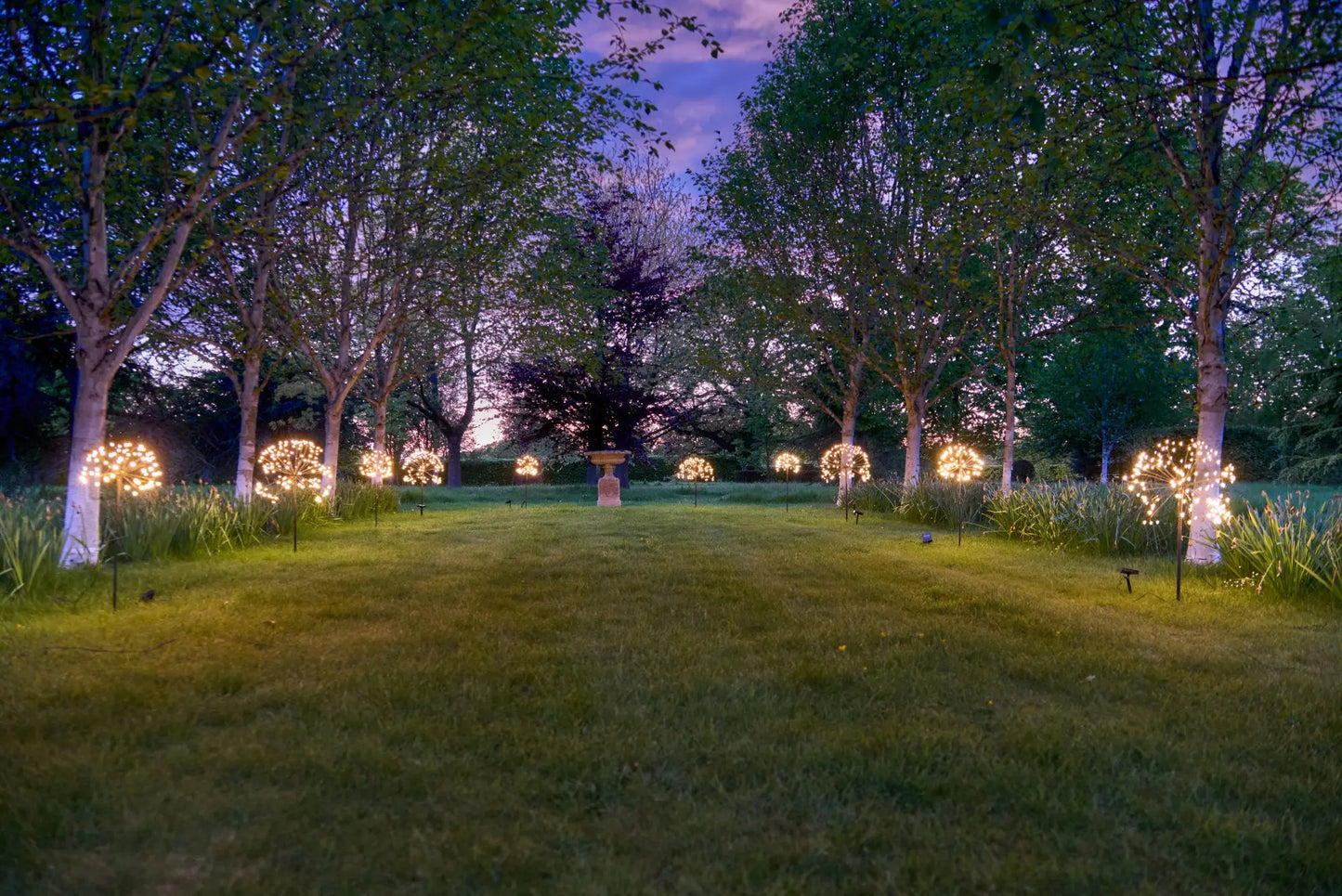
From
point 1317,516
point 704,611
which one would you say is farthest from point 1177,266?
point 704,611

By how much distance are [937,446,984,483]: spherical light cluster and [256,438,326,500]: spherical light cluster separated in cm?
1246

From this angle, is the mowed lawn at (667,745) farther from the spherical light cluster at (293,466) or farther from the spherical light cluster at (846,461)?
the spherical light cluster at (846,461)

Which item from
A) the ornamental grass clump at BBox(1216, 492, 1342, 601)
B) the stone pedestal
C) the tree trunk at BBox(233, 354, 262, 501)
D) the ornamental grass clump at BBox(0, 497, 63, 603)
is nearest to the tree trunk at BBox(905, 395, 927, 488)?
the stone pedestal

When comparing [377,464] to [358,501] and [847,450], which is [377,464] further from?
[847,450]

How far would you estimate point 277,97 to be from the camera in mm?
7305

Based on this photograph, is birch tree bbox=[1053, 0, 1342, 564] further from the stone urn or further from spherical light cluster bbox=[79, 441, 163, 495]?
the stone urn

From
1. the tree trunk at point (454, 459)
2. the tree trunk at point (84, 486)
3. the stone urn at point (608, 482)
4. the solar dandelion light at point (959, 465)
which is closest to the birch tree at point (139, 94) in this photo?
the tree trunk at point (84, 486)

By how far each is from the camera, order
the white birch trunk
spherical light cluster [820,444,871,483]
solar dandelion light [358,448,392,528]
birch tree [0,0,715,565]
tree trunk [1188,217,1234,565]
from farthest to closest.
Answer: spherical light cluster [820,444,871,483] < the white birch trunk < solar dandelion light [358,448,392,528] < tree trunk [1188,217,1234,565] < birch tree [0,0,715,565]

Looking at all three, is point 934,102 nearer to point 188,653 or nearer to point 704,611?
point 704,611

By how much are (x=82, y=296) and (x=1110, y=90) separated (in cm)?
1185

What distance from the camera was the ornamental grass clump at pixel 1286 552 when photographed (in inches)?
279

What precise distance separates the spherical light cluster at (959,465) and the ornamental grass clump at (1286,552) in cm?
713

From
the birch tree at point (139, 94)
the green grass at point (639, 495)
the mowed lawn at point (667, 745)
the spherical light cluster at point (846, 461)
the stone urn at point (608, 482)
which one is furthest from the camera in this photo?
the green grass at point (639, 495)

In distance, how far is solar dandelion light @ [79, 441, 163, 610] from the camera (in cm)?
786
